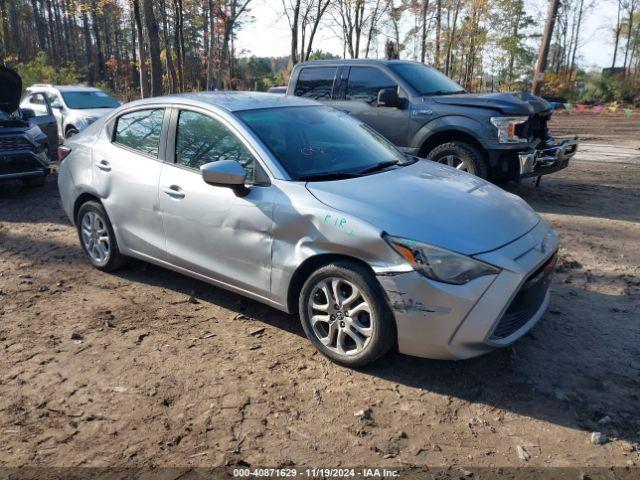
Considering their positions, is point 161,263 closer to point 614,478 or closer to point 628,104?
point 614,478

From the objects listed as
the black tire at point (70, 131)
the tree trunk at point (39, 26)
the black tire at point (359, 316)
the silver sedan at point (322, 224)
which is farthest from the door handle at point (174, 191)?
the tree trunk at point (39, 26)

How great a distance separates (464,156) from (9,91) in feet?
24.8

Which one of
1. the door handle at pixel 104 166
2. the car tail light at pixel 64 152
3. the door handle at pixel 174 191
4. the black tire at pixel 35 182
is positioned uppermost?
the car tail light at pixel 64 152

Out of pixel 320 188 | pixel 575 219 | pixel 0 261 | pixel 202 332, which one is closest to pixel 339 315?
pixel 320 188

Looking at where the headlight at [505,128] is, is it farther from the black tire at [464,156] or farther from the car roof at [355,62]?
the car roof at [355,62]

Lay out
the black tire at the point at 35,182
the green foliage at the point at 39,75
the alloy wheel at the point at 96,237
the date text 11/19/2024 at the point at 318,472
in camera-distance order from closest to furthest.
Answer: the date text 11/19/2024 at the point at 318,472, the alloy wheel at the point at 96,237, the black tire at the point at 35,182, the green foliage at the point at 39,75

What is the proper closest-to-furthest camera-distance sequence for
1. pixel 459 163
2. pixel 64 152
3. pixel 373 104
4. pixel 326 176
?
pixel 326 176
pixel 64 152
pixel 459 163
pixel 373 104

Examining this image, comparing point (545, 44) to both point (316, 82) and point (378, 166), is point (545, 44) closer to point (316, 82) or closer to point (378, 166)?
point (316, 82)

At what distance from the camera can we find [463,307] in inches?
115

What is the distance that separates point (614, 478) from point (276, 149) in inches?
109

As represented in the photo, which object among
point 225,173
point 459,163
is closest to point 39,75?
point 459,163

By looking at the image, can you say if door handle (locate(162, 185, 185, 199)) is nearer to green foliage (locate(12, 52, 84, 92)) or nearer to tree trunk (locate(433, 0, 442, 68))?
green foliage (locate(12, 52, 84, 92))

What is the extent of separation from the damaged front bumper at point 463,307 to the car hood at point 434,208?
0.54 feet

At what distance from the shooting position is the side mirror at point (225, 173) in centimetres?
350
